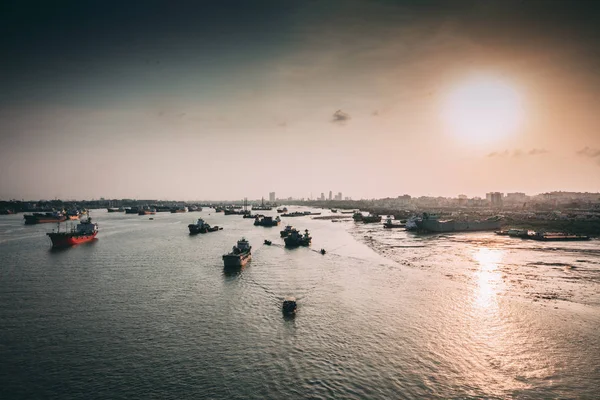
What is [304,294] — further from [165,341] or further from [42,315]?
[42,315]

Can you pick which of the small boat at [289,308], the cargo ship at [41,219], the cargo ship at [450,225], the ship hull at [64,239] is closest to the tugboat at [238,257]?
the small boat at [289,308]

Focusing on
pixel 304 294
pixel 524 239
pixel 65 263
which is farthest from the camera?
pixel 524 239

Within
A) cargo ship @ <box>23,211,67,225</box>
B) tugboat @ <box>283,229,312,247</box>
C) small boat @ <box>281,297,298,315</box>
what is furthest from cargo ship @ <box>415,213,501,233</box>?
cargo ship @ <box>23,211,67,225</box>

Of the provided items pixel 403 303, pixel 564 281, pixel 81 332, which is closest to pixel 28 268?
pixel 81 332

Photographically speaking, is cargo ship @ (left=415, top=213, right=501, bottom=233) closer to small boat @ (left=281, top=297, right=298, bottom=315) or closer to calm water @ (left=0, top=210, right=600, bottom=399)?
calm water @ (left=0, top=210, right=600, bottom=399)

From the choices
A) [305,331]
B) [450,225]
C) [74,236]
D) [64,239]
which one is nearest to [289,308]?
[305,331]

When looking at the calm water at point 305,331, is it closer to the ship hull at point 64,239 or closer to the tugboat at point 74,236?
the ship hull at point 64,239
